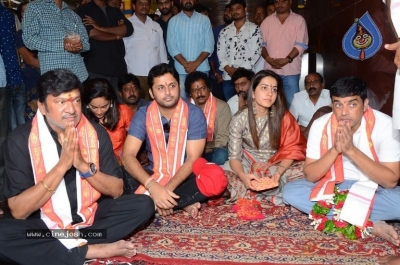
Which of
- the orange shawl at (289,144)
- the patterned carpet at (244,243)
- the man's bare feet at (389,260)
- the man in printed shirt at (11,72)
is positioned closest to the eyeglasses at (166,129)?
Answer: the patterned carpet at (244,243)

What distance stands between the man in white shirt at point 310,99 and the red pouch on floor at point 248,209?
1.99 m

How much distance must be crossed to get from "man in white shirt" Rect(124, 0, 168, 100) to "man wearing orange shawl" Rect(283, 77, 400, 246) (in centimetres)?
283

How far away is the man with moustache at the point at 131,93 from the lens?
505cm

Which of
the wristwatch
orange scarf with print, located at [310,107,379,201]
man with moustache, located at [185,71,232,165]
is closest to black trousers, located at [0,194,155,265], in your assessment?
the wristwatch

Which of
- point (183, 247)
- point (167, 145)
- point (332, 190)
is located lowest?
point (183, 247)

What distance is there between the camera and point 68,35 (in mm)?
4473

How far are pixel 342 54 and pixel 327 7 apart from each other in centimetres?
128

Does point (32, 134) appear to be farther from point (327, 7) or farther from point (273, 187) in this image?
point (327, 7)

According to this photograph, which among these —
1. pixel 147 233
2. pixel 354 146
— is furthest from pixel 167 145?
pixel 354 146

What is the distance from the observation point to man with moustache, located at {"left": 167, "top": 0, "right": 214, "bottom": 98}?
5.89 metres

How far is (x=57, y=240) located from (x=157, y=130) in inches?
58.0

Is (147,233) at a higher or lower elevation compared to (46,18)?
lower

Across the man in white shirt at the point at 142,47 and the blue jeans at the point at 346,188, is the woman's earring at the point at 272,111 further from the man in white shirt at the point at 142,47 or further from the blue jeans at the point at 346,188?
the man in white shirt at the point at 142,47

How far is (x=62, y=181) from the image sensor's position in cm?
291
